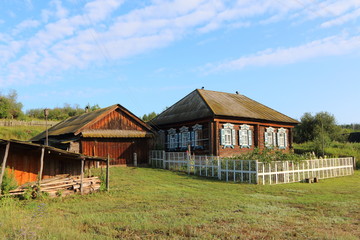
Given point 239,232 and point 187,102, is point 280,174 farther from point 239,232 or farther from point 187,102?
point 187,102

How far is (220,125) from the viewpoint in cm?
2670

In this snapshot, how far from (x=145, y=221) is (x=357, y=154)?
2827 centimetres

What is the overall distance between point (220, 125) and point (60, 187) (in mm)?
15668

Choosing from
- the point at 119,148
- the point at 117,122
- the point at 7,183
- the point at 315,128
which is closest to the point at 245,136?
the point at 119,148

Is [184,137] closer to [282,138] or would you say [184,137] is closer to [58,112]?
[282,138]

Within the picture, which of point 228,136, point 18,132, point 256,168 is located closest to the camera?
point 256,168

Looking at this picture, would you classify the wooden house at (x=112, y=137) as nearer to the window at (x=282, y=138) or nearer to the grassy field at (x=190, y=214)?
the grassy field at (x=190, y=214)

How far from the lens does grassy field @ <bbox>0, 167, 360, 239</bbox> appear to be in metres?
7.77

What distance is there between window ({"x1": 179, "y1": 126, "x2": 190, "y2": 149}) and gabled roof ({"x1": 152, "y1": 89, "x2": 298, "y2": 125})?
0.96 meters

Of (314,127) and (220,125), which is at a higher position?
(314,127)

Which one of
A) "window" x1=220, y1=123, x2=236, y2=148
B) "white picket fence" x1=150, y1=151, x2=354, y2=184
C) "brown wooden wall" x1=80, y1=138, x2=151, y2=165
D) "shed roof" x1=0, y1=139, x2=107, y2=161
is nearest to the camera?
"shed roof" x1=0, y1=139, x2=107, y2=161

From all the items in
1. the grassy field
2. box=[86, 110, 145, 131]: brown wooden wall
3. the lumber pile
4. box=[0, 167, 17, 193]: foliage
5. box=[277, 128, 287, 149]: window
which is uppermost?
box=[86, 110, 145, 131]: brown wooden wall

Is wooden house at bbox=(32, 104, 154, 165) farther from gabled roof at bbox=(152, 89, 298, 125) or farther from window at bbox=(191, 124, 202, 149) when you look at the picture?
gabled roof at bbox=(152, 89, 298, 125)

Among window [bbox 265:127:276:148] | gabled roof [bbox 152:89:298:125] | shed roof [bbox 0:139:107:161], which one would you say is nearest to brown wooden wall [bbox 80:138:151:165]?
gabled roof [bbox 152:89:298:125]
